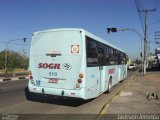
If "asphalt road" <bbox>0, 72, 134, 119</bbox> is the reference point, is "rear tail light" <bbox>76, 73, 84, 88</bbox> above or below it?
above

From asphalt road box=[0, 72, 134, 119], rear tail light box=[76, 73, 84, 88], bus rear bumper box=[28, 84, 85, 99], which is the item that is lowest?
asphalt road box=[0, 72, 134, 119]

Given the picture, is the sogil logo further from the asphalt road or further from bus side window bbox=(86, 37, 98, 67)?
the asphalt road

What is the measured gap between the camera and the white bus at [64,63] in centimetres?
1231

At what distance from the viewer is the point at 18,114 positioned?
35.2 ft

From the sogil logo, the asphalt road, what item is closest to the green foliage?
the asphalt road

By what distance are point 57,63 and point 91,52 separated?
1.53 meters

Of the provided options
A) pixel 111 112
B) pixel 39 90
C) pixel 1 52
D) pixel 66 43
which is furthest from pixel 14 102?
pixel 1 52

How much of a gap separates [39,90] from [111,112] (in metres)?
3.35

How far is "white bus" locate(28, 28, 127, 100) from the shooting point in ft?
40.4

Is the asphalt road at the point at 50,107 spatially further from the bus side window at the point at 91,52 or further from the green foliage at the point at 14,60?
the green foliage at the point at 14,60

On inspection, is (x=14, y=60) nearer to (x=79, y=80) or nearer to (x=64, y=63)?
(x=64, y=63)

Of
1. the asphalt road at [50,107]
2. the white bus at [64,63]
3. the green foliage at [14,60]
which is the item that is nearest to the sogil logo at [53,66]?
the white bus at [64,63]

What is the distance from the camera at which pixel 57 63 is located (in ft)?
41.8

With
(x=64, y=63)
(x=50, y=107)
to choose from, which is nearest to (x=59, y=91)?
(x=50, y=107)
